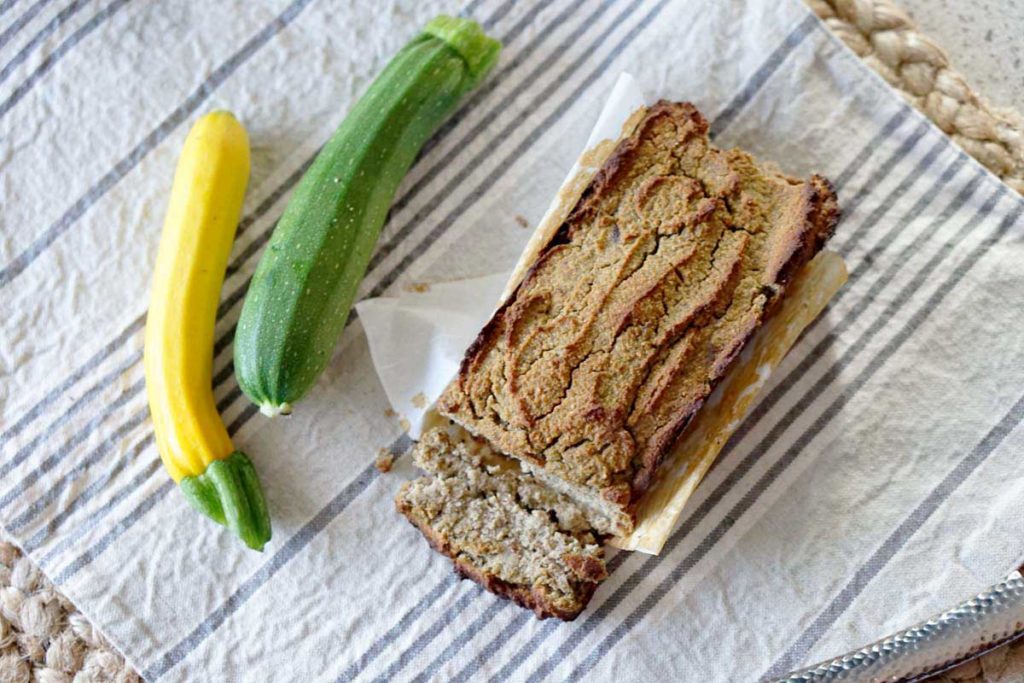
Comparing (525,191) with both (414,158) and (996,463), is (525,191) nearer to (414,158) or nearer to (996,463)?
(414,158)

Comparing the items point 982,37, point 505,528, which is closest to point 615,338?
point 505,528

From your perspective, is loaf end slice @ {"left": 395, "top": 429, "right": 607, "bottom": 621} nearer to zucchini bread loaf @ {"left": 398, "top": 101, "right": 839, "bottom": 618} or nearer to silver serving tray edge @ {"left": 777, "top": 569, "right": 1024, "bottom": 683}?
zucchini bread loaf @ {"left": 398, "top": 101, "right": 839, "bottom": 618}

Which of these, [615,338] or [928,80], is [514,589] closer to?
[615,338]

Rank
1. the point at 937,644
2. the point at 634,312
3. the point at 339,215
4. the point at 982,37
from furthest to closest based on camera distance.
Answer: the point at 982,37 → the point at 339,215 → the point at 937,644 → the point at 634,312

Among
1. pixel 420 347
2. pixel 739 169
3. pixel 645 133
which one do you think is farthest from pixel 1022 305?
pixel 420 347

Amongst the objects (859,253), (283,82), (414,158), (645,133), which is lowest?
(859,253)

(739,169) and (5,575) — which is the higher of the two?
(5,575)

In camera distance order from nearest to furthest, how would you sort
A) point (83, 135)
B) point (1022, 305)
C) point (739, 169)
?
point (739, 169), point (1022, 305), point (83, 135)

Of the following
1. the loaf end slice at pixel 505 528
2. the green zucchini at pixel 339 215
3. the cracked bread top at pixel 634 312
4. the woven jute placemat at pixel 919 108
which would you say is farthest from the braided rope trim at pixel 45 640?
the cracked bread top at pixel 634 312
